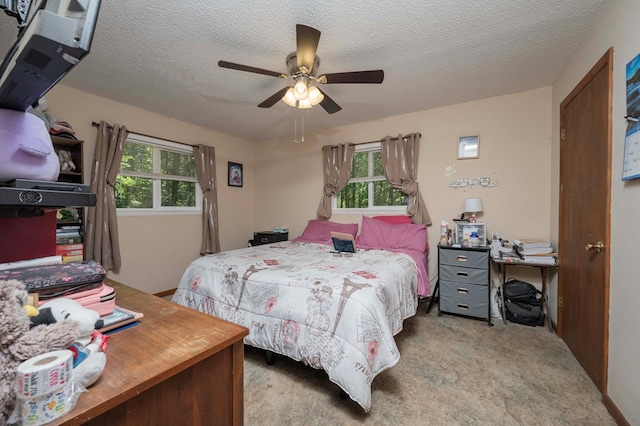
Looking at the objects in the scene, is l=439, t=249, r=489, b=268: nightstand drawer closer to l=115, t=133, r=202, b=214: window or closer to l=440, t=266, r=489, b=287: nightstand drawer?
l=440, t=266, r=489, b=287: nightstand drawer

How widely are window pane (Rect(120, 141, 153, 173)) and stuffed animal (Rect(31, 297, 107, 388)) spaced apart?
10.7 feet

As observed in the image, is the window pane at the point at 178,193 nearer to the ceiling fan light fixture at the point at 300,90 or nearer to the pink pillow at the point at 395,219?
the ceiling fan light fixture at the point at 300,90

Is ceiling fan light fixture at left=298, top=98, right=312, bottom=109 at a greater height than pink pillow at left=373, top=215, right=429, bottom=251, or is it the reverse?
ceiling fan light fixture at left=298, top=98, right=312, bottom=109

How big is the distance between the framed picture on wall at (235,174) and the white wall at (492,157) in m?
1.69

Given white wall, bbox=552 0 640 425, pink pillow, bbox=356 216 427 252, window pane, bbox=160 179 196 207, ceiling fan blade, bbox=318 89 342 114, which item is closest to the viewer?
white wall, bbox=552 0 640 425

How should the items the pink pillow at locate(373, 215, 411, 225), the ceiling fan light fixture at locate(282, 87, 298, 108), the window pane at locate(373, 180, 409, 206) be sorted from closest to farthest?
1. the ceiling fan light fixture at locate(282, 87, 298, 108)
2. the pink pillow at locate(373, 215, 411, 225)
3. the window pane at locate(373, 180, 409, 206)

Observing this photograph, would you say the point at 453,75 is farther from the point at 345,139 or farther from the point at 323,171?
the point at 323,171

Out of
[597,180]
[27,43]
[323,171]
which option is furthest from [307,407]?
[323,171]

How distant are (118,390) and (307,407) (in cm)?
130

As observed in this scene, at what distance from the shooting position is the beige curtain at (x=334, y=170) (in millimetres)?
3832

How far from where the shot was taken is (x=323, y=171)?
410 centimetres

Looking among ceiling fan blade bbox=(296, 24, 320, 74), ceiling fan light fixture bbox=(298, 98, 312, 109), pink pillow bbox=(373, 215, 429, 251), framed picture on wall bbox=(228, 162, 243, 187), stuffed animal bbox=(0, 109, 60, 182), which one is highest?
ceiling fan blade bbox=(296, 24, 320, 74)

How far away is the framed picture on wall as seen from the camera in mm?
4449

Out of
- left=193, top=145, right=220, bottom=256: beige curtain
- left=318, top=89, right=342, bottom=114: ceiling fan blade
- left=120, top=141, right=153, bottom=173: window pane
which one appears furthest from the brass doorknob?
left=120, top=141, right=153, bottom=173: window pane
